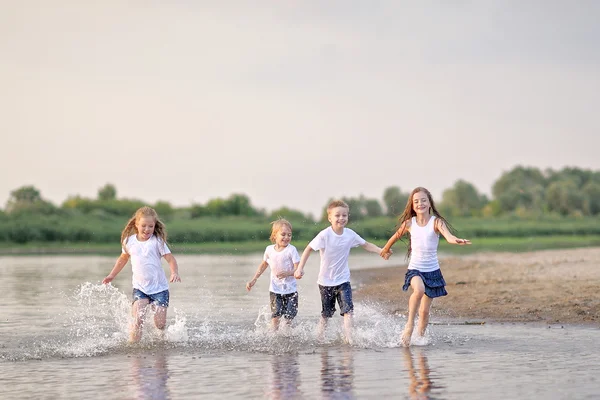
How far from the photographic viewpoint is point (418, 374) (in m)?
9.74

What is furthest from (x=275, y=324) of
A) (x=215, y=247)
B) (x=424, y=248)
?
(x=215, y=247)

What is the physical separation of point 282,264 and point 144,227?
6.25ft

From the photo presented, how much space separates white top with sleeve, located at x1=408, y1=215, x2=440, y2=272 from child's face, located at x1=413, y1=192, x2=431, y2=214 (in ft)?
0.60

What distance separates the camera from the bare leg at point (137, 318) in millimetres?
12109

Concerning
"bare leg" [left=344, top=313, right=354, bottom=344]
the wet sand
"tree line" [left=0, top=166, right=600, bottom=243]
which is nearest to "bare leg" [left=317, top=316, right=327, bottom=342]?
"bare leg" [left=344, top=313, right=354, bottom=344]

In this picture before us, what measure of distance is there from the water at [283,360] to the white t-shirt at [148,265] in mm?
637

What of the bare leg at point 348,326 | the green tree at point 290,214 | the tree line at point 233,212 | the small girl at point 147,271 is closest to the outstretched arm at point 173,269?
the small girl at point 147,271

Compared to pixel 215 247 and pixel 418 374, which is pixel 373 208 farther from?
pixel 418 374

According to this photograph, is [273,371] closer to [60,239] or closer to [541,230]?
[60,239]

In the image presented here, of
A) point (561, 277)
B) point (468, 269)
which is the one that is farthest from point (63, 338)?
point (468, 269)

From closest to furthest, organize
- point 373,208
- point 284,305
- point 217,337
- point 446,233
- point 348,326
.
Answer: point 446,233
point 348,326
point 284,305
point 217,337
point 373,208

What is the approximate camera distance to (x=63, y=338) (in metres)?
13.7

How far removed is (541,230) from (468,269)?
42.6 meters

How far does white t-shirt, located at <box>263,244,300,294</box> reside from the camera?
12.6 meters
